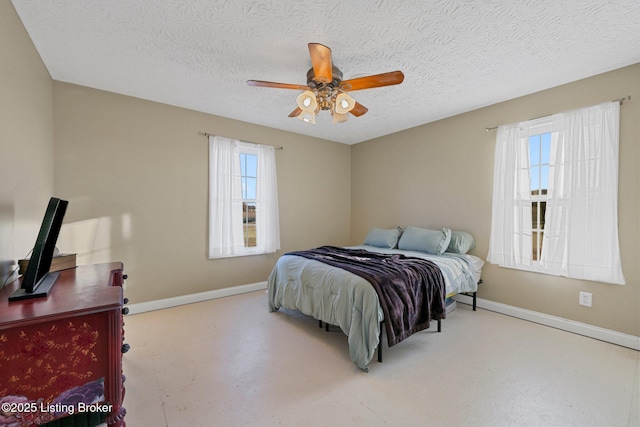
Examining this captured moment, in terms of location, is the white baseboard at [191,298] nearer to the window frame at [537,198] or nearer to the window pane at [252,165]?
the window pane at [252,165]

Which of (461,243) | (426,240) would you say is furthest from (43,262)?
(461,243)

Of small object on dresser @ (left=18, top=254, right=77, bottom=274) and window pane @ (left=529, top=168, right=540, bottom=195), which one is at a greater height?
window pane @ (left=529, top=168, right=540, bottom=195)

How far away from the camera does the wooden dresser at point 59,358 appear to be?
986mm

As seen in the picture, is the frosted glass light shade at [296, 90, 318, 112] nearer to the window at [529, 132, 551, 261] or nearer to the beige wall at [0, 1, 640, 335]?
the beige wall at [0, 1, 640, 335]

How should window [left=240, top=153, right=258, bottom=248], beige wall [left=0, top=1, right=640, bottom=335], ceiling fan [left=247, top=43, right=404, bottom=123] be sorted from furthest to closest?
window [left=240, top=153, right=258, bottom=248] < beige wall [left=0, top=1, right=640, bottom=335] < ceiling fan [left=247, top=43, right=404, bottom=123]

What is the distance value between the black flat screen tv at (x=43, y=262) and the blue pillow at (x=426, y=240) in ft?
11.4

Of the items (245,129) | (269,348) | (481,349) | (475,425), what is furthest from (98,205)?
(481,349)

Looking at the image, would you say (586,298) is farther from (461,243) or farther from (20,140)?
(20,140)

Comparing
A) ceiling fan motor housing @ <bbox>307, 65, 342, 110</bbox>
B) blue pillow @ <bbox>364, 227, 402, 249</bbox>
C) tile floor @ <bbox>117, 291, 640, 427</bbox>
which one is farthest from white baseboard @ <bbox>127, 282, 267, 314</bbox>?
ceiling fan motor housing @ <bbox>307, 65, 342, 110</bbox>

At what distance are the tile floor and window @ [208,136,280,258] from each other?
1.29 m

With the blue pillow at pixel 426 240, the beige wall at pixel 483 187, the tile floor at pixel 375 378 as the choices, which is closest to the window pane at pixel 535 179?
the beige wall at pixel 483 187

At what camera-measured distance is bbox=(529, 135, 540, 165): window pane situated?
303 centimetres

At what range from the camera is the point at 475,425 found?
157cm

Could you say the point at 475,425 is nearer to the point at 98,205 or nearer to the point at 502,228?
the point at 502,228
